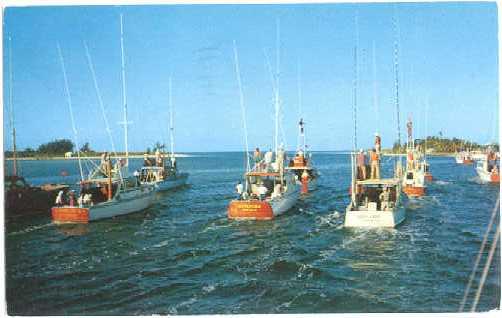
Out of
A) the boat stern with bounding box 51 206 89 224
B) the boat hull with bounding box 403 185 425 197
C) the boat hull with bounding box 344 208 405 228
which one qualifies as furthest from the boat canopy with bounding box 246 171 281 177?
the boat hull with bounding box 403 185 425 197

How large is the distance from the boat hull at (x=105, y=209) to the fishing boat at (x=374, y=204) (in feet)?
49.6

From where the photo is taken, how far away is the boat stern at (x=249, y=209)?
2805 cm

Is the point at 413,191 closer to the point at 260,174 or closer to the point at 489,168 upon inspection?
the point at 260,174

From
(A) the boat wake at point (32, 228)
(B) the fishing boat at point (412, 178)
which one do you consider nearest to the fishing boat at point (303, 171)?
(B) the fishing boat at point (412, 178)

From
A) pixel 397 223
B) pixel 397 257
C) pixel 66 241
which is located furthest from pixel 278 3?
pixel 66 241

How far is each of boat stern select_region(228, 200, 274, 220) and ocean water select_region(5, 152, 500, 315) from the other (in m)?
0.50

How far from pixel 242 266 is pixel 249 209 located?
28.3ft

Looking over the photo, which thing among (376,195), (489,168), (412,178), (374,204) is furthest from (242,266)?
(489,168)

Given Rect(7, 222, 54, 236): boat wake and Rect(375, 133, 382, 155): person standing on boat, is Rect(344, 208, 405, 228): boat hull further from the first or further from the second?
Rect(7, 222, 54, 236): boat wake

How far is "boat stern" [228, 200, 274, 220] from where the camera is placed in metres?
28.0

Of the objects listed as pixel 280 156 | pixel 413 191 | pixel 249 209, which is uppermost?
pixel 280 156

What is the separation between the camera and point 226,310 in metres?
15.3

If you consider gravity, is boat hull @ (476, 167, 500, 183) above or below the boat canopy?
below

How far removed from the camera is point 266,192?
3178cm
